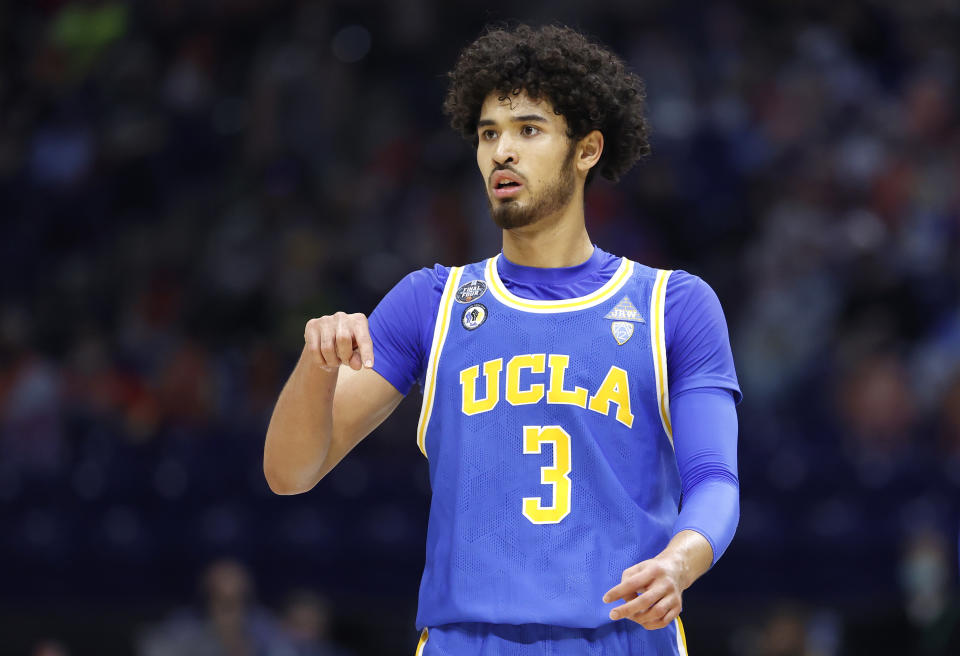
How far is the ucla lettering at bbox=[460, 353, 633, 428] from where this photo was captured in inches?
144

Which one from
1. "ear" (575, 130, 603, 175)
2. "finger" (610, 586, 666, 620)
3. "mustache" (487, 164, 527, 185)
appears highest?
"ear" (575, 130, 603, 175)

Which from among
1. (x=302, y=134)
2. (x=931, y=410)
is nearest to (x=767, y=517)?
(x=931, y=410)

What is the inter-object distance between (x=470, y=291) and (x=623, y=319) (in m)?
0.47

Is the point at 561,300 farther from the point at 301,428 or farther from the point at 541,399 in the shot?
the point at 301,428

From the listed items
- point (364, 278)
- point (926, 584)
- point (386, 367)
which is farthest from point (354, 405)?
point (364, 278)

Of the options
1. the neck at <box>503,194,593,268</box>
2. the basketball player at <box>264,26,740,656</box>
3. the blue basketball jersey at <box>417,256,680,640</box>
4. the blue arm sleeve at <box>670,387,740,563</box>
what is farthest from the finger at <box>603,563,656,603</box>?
the neck at <box>503,194,593,268</box>

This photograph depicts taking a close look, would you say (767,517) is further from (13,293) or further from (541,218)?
(13,293)

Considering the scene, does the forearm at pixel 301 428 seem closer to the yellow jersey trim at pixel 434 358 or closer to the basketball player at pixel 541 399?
the basketball player at pixel 541 399

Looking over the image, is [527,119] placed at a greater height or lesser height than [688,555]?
greater

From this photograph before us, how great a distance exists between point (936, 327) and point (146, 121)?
756cm

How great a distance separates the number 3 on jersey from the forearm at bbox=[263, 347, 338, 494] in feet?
1.82

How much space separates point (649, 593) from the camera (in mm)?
3041

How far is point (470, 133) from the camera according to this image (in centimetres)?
435

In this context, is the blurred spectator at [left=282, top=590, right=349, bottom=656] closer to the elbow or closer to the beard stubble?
the elbow
